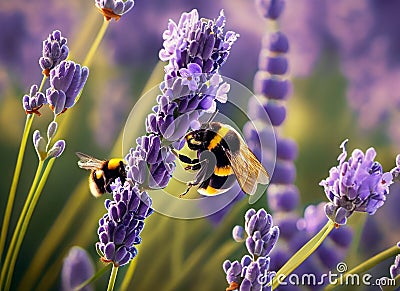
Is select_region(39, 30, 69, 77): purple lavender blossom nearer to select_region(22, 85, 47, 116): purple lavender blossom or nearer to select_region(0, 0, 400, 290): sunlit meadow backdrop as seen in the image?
select_region(22, 85, 47, 116): purple lavender blossom

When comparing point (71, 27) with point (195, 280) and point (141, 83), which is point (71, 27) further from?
point (195, 280)

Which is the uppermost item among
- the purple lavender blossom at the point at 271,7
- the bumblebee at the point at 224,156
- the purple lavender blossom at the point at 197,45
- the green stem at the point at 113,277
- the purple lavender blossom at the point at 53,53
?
the purple lavender blossom at the point at 271,7

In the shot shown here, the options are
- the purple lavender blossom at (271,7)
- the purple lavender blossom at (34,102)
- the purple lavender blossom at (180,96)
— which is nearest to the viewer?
the purple lavender blossom at (180,96)

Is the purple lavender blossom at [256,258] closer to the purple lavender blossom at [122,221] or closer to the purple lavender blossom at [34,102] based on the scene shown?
the purple lavender blossom at [122,221]

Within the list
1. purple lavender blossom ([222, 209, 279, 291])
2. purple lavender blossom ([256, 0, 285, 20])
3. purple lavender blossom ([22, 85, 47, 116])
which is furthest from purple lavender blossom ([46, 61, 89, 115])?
purple lavender blossom ([256, 0, 285, 20])

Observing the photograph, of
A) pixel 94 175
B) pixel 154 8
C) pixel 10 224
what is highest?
pixel 154 8

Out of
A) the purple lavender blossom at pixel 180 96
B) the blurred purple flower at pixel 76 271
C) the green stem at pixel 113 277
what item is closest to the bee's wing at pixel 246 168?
the purple lavender blossom at pixel 180 96

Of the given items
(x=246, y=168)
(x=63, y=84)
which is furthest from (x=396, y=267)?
(x=63, y=84)

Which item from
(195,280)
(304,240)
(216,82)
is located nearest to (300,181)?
(304,240)
